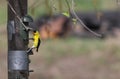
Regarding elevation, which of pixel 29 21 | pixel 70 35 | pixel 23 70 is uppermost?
pixel 29 21

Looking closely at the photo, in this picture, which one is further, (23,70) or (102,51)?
(102,51)

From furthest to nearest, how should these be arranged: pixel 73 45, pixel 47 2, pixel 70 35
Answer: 1. pixel 70 35
2. pixel 73 45
3. pixel 47 2

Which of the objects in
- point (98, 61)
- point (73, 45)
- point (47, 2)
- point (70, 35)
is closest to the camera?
point (47, 2)

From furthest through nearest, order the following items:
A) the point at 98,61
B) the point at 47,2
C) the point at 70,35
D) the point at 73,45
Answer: the point at 70,35 < the point at 73,45 < the point at 98,61 < the point at 47,2

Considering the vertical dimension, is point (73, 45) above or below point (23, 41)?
below

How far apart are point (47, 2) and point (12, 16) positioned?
264mm

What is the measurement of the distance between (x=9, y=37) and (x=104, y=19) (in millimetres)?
12873

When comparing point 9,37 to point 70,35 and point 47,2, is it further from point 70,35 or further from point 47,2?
point 70,35

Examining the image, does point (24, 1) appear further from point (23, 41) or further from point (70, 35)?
point (70, 35)

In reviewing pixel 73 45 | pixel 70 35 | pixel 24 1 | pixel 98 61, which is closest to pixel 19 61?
pixel 24 1

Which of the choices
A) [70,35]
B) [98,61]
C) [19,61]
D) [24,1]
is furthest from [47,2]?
[70,35]

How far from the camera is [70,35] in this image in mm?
16969

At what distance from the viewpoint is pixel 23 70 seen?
4.69 metres

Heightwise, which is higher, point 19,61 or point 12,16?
point 12,16
